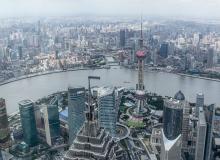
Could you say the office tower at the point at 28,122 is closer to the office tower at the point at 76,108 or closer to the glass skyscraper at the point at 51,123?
the glass skyscraper at the point at 51,123

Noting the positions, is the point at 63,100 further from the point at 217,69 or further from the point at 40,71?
the point at 217,69

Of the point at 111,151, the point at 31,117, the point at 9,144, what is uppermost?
the point at 111,151

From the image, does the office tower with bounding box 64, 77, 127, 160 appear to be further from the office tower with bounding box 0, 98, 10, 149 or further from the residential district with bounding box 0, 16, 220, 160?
the office tower with bounding box 0, 98, 10, 149

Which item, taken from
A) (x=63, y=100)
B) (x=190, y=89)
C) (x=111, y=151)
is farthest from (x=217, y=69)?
(x=111, y=151)

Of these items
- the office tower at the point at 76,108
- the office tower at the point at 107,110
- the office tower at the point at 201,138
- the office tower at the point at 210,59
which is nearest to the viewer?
the office tower at the point at 201,138

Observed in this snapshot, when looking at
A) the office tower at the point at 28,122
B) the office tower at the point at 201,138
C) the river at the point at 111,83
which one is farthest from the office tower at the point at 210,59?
the office tower at the point at 28,122

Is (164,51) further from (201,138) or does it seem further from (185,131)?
(201,138)
